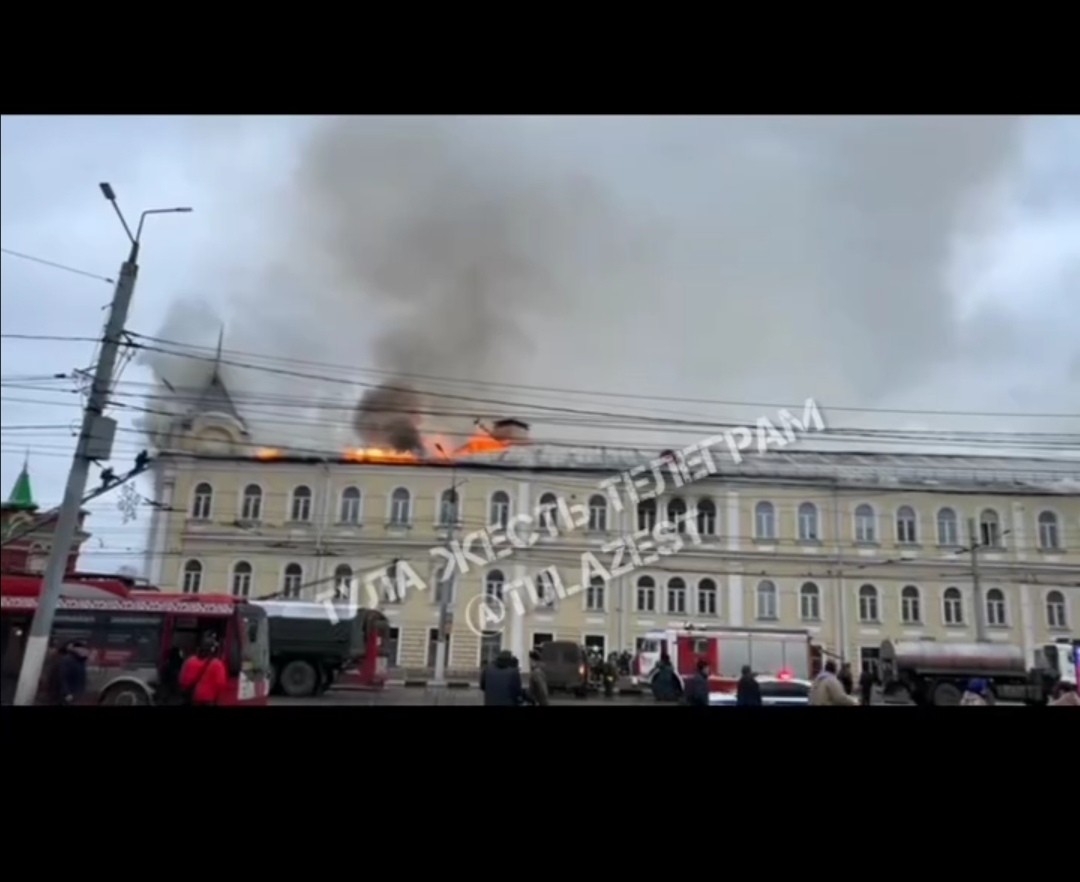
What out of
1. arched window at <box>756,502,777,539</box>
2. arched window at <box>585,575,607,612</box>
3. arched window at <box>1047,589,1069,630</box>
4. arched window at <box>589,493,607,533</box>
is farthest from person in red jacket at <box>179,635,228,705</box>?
arched window at <box>1047,589,1069,630</box>

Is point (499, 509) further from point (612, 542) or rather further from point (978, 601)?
point (978, 601)

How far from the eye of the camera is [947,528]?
7414 mm

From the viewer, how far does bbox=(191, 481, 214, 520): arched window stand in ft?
26.9

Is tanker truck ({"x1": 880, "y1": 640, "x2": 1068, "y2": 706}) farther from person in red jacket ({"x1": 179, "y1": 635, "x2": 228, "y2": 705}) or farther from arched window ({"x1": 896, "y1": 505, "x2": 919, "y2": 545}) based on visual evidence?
person in red jacket ({"x1": 179, "y1": 635, "x2": 228, "y2": 705})

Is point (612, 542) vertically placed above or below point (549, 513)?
below

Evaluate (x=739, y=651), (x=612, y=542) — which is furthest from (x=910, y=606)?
(x=612, y=542)

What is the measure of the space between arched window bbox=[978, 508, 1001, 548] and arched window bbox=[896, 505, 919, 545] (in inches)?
22.1

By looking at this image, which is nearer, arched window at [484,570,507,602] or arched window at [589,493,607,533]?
arched window at [589,493,607,533]

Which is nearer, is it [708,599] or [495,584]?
[708,599]

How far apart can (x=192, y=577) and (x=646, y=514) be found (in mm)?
4621
